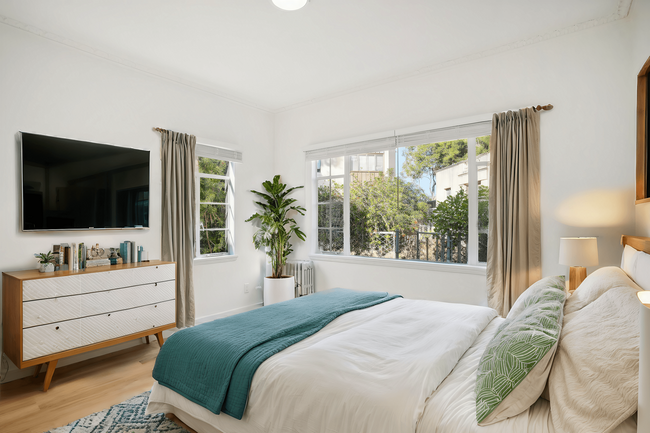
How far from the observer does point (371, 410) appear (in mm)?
1329

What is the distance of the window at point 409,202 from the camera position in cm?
360

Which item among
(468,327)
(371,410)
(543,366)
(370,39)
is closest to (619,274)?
(468,327)

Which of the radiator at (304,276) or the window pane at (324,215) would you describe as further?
the window pane at (324,215)

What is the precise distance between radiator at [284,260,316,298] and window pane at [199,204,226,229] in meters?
1.11

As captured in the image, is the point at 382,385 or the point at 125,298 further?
the point at 125,298

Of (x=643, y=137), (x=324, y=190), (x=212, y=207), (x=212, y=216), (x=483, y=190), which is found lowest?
(x=212, y=216)

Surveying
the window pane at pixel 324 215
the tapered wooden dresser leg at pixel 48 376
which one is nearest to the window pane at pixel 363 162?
the window pane at pixel 324 215

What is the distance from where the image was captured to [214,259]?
170 inches

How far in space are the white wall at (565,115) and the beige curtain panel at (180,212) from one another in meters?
2.42

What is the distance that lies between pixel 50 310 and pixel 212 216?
6.81 ft

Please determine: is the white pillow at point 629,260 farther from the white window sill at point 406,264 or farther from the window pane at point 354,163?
the window pane at point 354,163

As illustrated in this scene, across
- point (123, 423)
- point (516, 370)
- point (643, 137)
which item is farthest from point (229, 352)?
point (643, 137)

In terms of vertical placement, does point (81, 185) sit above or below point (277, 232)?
above

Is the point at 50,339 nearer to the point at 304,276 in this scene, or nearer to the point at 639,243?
the point at 304,276
